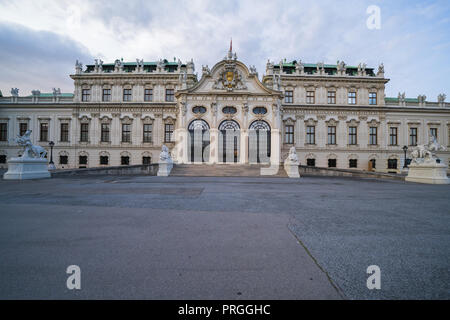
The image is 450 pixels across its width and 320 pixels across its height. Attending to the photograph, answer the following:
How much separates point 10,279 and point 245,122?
2488 cm

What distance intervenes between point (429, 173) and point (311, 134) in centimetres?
1800

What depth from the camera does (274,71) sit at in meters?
31.8

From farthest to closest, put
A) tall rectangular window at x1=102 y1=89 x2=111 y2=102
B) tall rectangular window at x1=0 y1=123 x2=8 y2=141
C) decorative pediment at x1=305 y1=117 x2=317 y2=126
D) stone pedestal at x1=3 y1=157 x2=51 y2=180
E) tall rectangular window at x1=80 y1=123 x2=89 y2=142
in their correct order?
tall rectangular window at x1=0 y1=123 x2=8 y2=141, tall rectangular window at x1=102 y1=89 x2=111 y2=102, tall rectangular window at x1=80 y1=123 x2=89 y2=142, decorative pediment at x1=305 y1=117 x2=317 y2=126, stone pedestal at x1=3 y1=157 x2=51 y2=180

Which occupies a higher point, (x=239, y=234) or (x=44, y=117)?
(x=44, y=117)

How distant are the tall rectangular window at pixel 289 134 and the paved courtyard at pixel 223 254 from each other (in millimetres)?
26916

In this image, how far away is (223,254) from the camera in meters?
2.59

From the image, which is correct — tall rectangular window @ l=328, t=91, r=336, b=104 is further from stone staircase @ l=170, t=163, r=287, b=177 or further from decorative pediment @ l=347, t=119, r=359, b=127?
stone staircase @ l=170, t=163, r=287, b=177

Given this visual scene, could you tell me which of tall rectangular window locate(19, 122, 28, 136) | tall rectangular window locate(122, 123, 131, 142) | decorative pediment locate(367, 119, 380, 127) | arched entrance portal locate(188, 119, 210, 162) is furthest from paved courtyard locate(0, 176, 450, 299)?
tall rectangular window locate(19, 122, 28, 136)

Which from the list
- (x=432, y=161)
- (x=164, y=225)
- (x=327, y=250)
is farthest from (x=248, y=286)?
(x=432, y=161)

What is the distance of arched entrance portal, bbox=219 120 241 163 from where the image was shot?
84.8 ft

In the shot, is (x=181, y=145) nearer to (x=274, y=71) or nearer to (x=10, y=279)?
(x=274, y=71)

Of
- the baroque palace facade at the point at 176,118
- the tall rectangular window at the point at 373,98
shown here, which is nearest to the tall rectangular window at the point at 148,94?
the baroque palace facade at the point at 176,118

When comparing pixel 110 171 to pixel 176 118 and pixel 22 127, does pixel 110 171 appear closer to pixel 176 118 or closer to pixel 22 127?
pixel 176 118

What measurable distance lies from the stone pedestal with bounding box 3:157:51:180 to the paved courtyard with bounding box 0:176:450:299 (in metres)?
10.9
